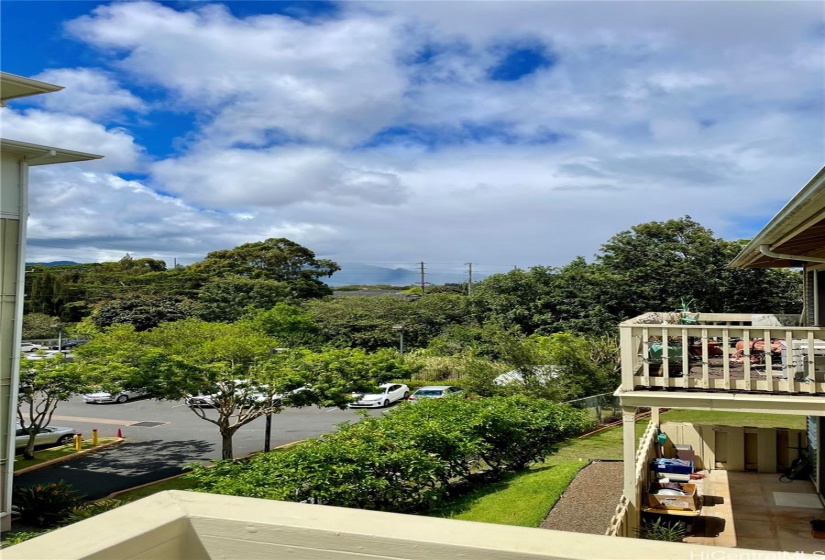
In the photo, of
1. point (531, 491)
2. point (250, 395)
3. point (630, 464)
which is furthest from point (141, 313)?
point (630, 464)

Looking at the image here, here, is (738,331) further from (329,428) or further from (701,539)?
(329,428)

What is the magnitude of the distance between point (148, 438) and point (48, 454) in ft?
9.57

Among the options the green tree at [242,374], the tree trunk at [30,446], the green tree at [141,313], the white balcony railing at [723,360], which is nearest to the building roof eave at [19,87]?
the green tree at [242,374]

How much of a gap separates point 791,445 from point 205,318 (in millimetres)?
37254

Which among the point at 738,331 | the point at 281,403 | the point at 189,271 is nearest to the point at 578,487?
the point at 738,331

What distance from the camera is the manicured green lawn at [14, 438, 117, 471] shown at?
17.4 metres

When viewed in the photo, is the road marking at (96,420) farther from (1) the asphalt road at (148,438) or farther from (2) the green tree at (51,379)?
(2) the green tree at (51,379)

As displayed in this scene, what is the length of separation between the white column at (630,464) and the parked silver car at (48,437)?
17.3 m

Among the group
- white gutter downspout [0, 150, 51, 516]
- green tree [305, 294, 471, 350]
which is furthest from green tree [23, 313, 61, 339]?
white gutter downspout [0, 150, 51, 516]

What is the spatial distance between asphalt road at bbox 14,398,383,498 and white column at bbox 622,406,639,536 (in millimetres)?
6897

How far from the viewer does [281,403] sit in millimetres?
15914

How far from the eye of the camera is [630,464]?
24.0 ft

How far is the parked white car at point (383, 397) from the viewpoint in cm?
2608

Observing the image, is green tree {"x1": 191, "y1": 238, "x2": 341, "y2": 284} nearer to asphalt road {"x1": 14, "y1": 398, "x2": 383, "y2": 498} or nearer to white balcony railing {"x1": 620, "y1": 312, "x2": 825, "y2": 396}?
asphalt road {"x1": 14, "y1": 398, "x2": 383, "y2": 498}
